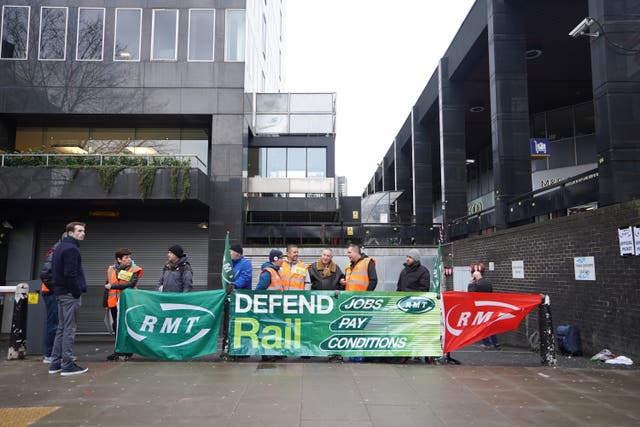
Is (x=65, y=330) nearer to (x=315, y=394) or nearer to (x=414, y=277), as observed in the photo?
(x=315, y=394)

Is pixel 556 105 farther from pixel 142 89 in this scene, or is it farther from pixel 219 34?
pixel 142 89

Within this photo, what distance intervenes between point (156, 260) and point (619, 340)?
57.7 feet

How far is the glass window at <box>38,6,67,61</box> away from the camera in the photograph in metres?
20.5

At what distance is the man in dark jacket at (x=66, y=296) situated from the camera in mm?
7207

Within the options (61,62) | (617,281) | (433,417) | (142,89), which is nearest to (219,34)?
(142,89)

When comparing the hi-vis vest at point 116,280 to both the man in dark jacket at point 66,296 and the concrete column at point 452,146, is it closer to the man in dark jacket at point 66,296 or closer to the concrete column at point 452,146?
the man in dark jacket at point 66,296

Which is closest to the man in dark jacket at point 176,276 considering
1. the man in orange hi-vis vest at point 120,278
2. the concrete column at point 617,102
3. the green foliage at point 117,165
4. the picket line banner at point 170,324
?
the picket line banner at point 170,324

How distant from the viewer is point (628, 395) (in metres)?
6.30

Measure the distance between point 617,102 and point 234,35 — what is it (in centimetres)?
1588

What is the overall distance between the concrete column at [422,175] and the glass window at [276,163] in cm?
873

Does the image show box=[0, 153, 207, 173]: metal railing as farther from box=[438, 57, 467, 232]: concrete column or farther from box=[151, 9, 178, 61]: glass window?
box=[438, 57, 467, 232]: concrete column

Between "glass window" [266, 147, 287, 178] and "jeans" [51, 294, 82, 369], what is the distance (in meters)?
18.5

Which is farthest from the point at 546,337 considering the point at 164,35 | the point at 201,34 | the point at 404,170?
the point at 404,170

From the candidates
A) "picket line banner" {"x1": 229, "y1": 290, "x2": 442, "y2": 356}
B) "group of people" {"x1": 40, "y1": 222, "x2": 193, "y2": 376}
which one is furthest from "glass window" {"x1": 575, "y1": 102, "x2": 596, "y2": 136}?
"group of people" {"x1": 40, "y1": 222, "x2": 193, "y2": 376}
